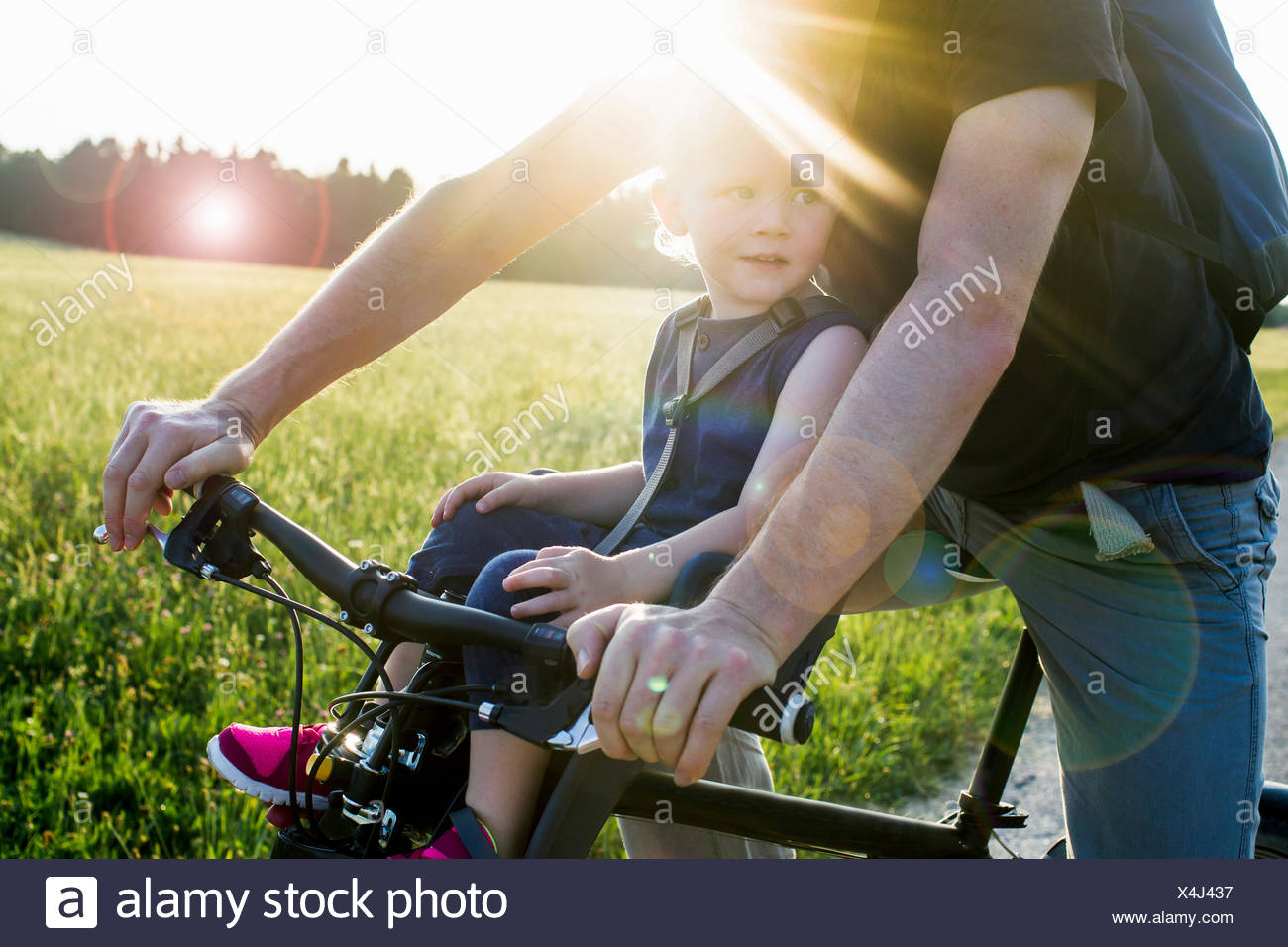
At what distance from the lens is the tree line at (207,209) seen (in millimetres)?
31094

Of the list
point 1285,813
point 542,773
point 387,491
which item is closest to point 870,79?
point 542,773

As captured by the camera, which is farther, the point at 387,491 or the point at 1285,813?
the point at 387,491

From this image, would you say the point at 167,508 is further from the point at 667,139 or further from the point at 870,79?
the point at 870,79

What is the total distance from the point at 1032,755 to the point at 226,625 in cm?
329

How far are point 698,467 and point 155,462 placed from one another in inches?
34.3

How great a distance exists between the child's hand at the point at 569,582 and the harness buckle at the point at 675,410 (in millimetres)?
400

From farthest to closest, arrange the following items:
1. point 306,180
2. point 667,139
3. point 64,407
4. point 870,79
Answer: point 306,180 → point 64,407 → point 667,139 → point 870,79

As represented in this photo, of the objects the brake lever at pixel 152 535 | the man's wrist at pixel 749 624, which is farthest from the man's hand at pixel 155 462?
the man's wrist at pixel 749 624

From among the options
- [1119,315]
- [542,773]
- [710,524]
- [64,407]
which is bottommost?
[542,773]

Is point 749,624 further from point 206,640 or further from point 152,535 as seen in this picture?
point 206,640

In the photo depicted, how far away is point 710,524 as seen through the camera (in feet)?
5.33

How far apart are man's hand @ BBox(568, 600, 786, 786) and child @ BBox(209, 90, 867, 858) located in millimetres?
316

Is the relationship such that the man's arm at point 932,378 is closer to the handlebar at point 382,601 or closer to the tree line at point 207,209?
the handlebar at point 382,601

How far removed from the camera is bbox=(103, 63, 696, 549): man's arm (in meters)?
1.82
